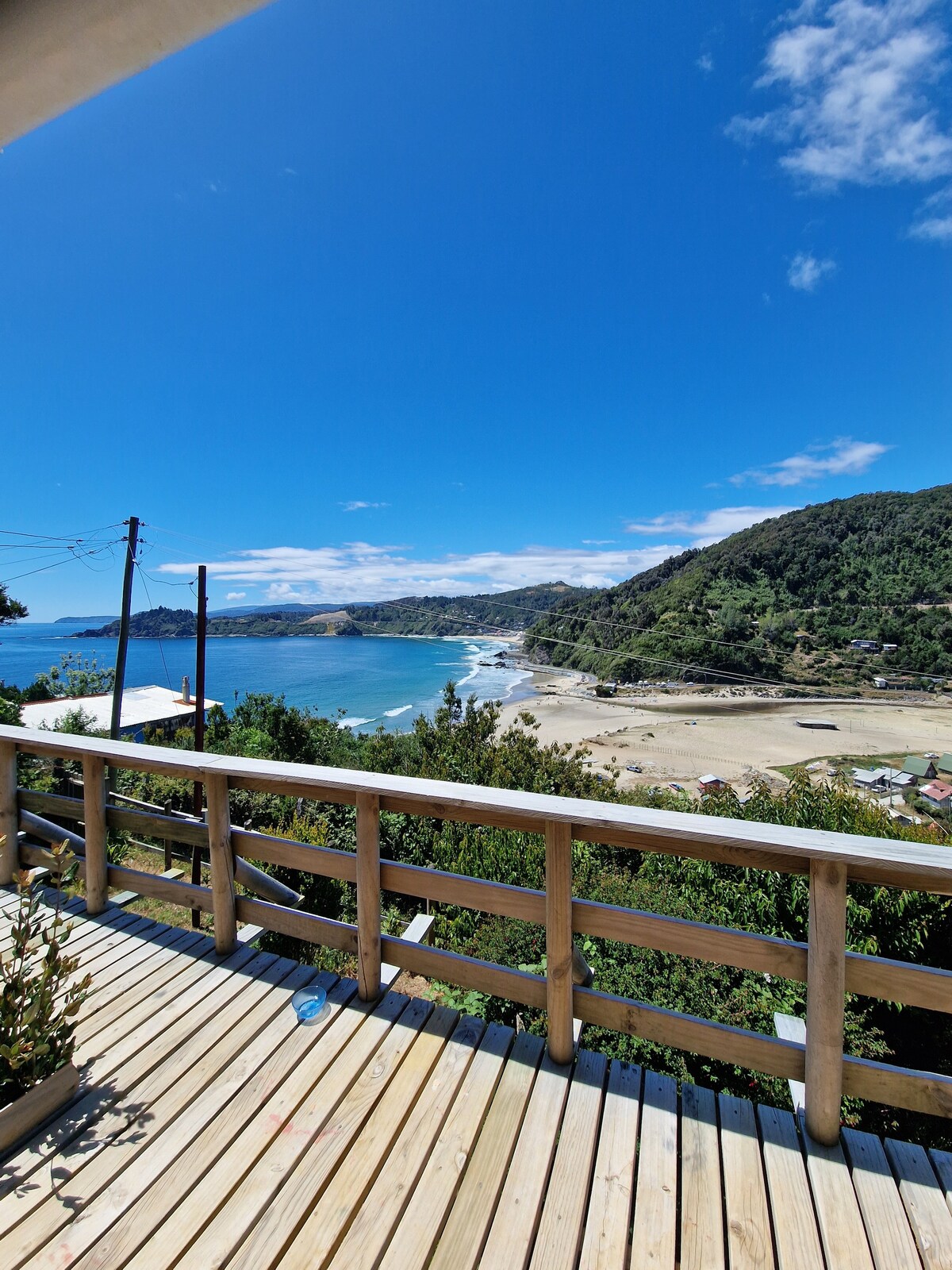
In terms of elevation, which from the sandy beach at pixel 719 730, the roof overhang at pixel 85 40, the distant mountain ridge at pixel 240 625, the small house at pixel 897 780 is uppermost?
the distant mountain ridge at pixel 240 625

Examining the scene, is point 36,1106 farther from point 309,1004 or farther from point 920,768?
point 920,768

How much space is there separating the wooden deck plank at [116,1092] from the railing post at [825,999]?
184 centimetres

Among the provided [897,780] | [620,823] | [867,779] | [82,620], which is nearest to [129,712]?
[620,823]

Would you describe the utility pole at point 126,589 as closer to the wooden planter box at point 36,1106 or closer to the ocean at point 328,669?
the wooden planter box at point 36,1106

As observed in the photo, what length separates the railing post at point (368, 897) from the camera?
1.90 metres

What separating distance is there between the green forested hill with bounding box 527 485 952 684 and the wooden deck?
64.5 meters

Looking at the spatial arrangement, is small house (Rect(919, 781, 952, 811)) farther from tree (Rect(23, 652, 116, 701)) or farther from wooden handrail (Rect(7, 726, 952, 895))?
tree (Rect(23, 652, 116, 701))

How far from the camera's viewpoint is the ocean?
49062 mm

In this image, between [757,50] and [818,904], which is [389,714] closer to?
[757,50]

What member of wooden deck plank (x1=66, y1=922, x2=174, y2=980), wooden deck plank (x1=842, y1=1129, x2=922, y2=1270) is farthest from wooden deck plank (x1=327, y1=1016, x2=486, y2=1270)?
wooden deck plank (x1=66, y1=922, x2=174, y2=980)

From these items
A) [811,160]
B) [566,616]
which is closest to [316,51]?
[811,160]

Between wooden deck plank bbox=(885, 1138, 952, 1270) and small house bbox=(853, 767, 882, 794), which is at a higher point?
wooden deck plank bbox=(885, 1138, 952, 1270)

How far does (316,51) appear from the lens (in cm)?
281

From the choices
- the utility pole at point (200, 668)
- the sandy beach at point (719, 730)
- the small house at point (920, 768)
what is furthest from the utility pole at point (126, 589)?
the small house at point (920, 768)
